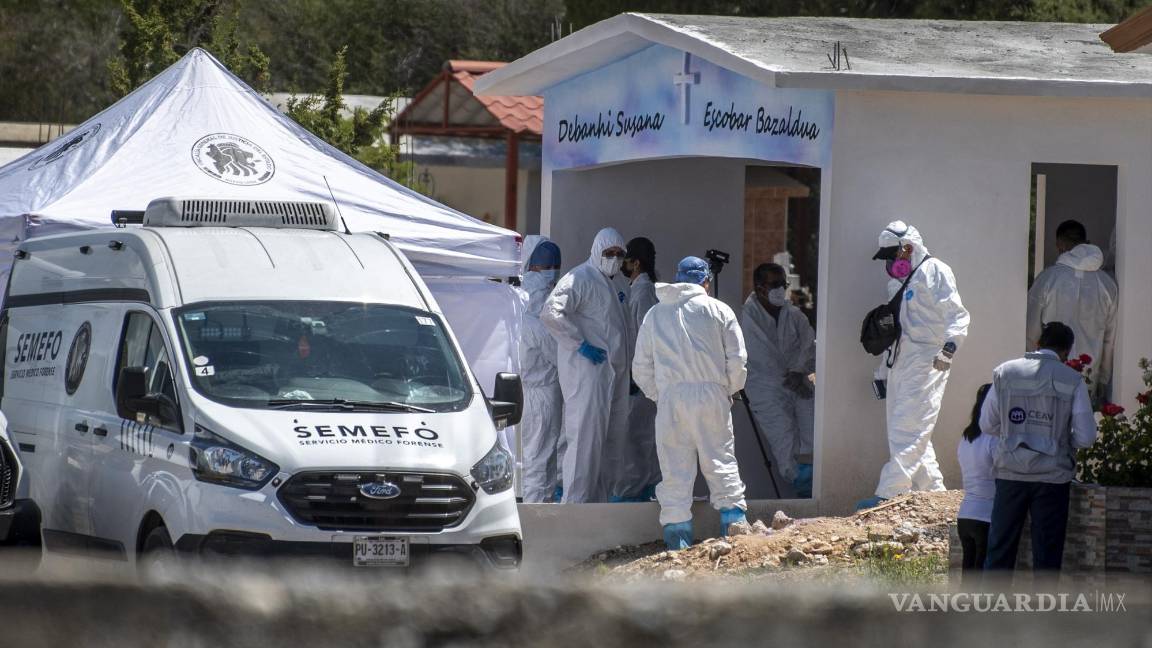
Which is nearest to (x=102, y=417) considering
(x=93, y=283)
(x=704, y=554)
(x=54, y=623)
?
(x=93, y=283)

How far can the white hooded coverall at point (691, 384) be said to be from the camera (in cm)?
1086

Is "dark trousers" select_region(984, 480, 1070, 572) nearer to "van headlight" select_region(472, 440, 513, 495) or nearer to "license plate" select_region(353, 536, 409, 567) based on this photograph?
"van headlight" select_region(472, 440, 513, 495)

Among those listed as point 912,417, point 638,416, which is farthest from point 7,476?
point 638,416

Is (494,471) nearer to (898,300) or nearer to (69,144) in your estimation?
(898,300)

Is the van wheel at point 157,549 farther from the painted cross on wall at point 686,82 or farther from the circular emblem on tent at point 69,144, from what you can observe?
the painted cross on wall at point 686,82

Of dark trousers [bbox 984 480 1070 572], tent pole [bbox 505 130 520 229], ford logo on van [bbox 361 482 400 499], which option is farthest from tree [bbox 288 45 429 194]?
dark trousers [bbox 984 480 1070 572]

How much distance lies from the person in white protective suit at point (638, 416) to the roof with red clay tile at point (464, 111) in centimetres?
1087

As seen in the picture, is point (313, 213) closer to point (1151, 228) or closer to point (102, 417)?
point (102, 417)

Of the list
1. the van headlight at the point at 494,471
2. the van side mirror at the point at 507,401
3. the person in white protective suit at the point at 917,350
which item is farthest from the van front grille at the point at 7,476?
the person in white protective suit at the point at 917,350

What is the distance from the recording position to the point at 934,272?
11367 mm

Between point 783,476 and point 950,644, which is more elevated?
point 950,644

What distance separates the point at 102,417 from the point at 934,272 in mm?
5837

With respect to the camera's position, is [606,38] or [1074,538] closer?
[1074,538]
